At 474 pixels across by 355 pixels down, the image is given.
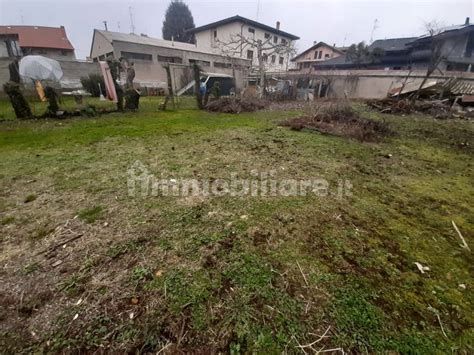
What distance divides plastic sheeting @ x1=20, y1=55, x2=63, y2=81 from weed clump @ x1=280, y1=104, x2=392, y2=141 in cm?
1153

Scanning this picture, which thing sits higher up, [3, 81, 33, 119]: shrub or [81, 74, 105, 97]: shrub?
[81, 74, 105, 97]: shrub

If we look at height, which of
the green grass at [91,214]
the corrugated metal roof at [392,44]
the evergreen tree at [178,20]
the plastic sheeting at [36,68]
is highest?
the evergreen tree at [178,20]

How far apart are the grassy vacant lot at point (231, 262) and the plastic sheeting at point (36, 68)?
9535 mm

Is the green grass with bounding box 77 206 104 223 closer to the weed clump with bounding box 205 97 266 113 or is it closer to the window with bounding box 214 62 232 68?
the weed clump with bounding box 205 97 266 113

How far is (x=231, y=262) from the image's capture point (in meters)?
1.90

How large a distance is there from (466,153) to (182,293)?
262 inches

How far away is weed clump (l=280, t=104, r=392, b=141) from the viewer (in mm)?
5961

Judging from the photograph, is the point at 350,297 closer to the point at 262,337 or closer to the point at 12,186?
the point at 262,337

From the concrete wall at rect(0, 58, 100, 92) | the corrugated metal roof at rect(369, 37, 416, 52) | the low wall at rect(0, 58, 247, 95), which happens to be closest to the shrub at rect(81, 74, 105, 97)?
the concrete wall at rect(0, 58, 100, 92)

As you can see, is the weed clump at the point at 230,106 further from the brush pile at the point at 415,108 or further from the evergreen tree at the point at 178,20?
the evergreen tree at the point at 178,20

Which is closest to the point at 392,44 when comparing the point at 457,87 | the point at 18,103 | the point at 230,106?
the point at 457,87

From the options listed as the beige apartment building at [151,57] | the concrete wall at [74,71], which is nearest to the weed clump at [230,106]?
the beige apartment building at [151,57]

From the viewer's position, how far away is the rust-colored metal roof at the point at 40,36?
78.4 ft

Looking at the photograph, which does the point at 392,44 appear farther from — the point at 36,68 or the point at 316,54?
the point at 36,68
